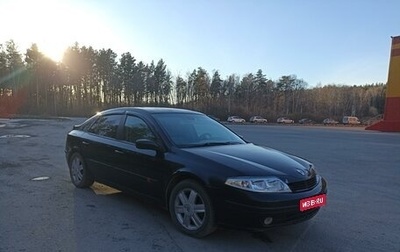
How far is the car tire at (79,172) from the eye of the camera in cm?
641

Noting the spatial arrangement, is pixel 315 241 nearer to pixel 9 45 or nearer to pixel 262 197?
pixel 262 197

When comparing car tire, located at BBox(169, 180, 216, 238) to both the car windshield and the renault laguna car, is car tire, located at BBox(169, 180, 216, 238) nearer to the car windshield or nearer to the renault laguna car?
the renault laguna car

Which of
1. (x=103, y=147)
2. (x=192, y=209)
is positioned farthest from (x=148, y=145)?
(x=103, y=147)

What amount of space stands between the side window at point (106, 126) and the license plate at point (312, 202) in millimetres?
3053

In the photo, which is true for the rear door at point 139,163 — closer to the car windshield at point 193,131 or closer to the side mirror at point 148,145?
the side mirror at point 148,145

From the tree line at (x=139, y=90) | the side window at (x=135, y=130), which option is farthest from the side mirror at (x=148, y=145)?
the tree line at (x=139, y=90)

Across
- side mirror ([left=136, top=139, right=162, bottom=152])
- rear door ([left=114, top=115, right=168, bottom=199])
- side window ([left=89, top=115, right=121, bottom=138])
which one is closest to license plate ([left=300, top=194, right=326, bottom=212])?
rear door ([left=114, top=115, right=168, bottom=199])

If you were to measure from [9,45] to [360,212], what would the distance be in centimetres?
8198

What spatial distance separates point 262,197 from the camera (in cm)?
384

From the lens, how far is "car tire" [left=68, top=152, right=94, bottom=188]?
6.41 meters

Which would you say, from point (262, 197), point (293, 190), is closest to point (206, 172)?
point (262, 197)

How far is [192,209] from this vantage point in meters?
4.36

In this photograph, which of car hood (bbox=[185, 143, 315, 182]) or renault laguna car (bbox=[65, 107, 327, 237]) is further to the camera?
car hood (bbox=[185, 143, 315, 182])

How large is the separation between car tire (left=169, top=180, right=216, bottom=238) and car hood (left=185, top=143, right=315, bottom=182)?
0.41 metres
